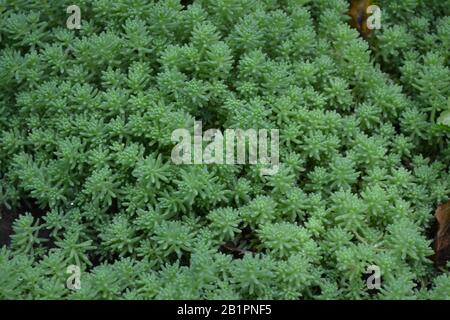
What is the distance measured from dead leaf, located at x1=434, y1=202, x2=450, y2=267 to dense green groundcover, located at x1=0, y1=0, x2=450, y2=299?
0.14 ft

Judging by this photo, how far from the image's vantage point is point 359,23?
3539 mm

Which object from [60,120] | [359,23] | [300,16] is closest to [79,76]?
[60,120]

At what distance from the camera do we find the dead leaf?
2.95m

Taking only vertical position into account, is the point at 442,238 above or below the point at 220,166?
below

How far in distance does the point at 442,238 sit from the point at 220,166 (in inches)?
38.2

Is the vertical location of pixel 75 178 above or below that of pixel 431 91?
below

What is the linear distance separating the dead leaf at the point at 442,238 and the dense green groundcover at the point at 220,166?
0.04m

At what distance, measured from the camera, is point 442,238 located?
117 inches
